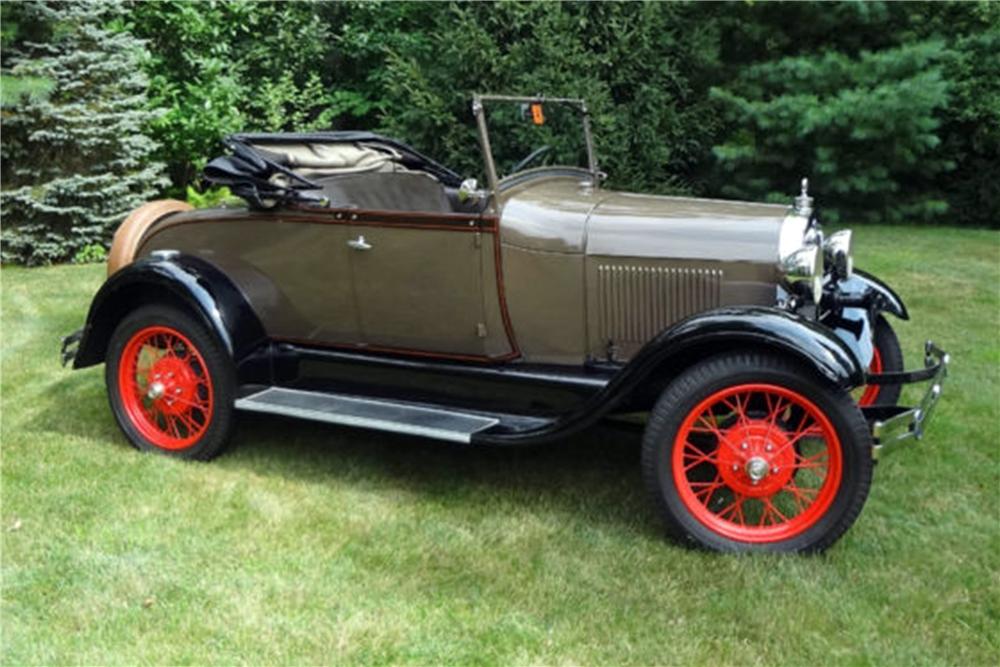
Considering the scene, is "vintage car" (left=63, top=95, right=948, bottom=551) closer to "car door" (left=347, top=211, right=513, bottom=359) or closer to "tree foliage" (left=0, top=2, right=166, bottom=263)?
"car door" (left=347, top=211, right=513, bottom=359)

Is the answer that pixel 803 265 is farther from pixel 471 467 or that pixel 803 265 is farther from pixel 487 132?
pixel 471 467

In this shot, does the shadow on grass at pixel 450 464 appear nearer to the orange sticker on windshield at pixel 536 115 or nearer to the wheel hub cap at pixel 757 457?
the wheel hub cap at pixel 757 457

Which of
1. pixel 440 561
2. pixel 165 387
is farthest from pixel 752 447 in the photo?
pixel 165 387

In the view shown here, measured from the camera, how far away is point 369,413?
376 cm

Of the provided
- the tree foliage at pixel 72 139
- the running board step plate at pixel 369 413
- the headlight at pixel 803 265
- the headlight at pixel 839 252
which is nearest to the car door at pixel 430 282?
the running board step plate at pixel 369 413

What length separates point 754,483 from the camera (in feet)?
10.5

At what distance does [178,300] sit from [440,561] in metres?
1.79

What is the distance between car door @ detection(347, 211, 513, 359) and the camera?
372cm

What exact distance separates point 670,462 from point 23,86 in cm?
638

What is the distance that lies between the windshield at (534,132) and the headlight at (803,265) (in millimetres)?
1238

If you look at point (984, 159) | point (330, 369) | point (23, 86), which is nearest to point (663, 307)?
point (330, 369)

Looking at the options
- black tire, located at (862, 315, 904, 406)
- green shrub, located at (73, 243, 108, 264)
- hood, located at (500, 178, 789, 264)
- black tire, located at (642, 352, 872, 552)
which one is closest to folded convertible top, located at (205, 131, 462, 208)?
hood, located at (500, 178, 789, 264)

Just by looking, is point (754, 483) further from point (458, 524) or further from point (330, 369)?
point (330, 369)

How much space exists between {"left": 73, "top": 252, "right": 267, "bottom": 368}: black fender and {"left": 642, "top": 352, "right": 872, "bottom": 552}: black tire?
1.86 metres
